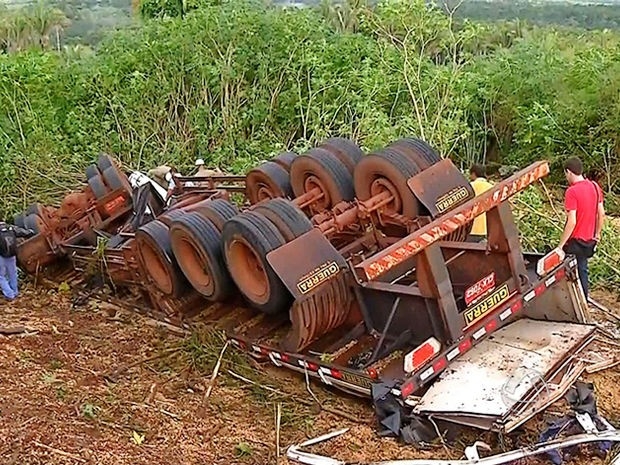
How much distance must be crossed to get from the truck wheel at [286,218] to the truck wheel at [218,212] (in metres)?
0.55

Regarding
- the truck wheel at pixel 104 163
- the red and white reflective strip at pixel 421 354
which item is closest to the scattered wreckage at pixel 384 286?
the red and white reflective strip at pixel 421 354

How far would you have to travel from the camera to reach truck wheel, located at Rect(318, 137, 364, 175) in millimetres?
7293

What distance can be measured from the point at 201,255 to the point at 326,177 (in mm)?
1364

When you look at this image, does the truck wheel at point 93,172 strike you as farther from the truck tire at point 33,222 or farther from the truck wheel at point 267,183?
the truck wheel at point 267,183

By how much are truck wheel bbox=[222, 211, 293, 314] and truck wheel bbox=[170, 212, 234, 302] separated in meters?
0.20

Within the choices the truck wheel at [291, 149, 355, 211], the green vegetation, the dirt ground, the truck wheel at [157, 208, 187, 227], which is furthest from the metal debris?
the green vegetation

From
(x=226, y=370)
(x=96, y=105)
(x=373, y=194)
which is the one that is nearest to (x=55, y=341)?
(x=226, y=370)

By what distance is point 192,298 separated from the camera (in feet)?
22.7

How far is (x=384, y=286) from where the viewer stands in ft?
18.6

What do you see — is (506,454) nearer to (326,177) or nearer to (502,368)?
(502,368)

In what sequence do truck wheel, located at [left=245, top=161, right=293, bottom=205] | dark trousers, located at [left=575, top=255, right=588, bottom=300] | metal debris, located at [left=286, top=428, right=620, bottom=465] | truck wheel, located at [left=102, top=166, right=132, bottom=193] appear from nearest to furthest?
metal debris, located at [left=286, top=428, right=620, bottom=465], dark trousers, located at [left=575, top=255, right=588, bottom=300], truck wheel, located at [left=245, top=161, right=293, bottom=205], truck wheel, located at [left=102, top=166, right=132, bottom=193]

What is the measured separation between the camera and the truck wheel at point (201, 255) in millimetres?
6391

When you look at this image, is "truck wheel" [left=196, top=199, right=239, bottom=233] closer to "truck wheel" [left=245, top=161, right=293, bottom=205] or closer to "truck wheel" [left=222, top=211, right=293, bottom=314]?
"truck wheel" [left=222, top=211, right=293, bottom=314]

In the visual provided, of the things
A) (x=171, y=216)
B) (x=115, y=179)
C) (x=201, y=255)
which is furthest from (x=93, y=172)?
(x=201, y=255)
